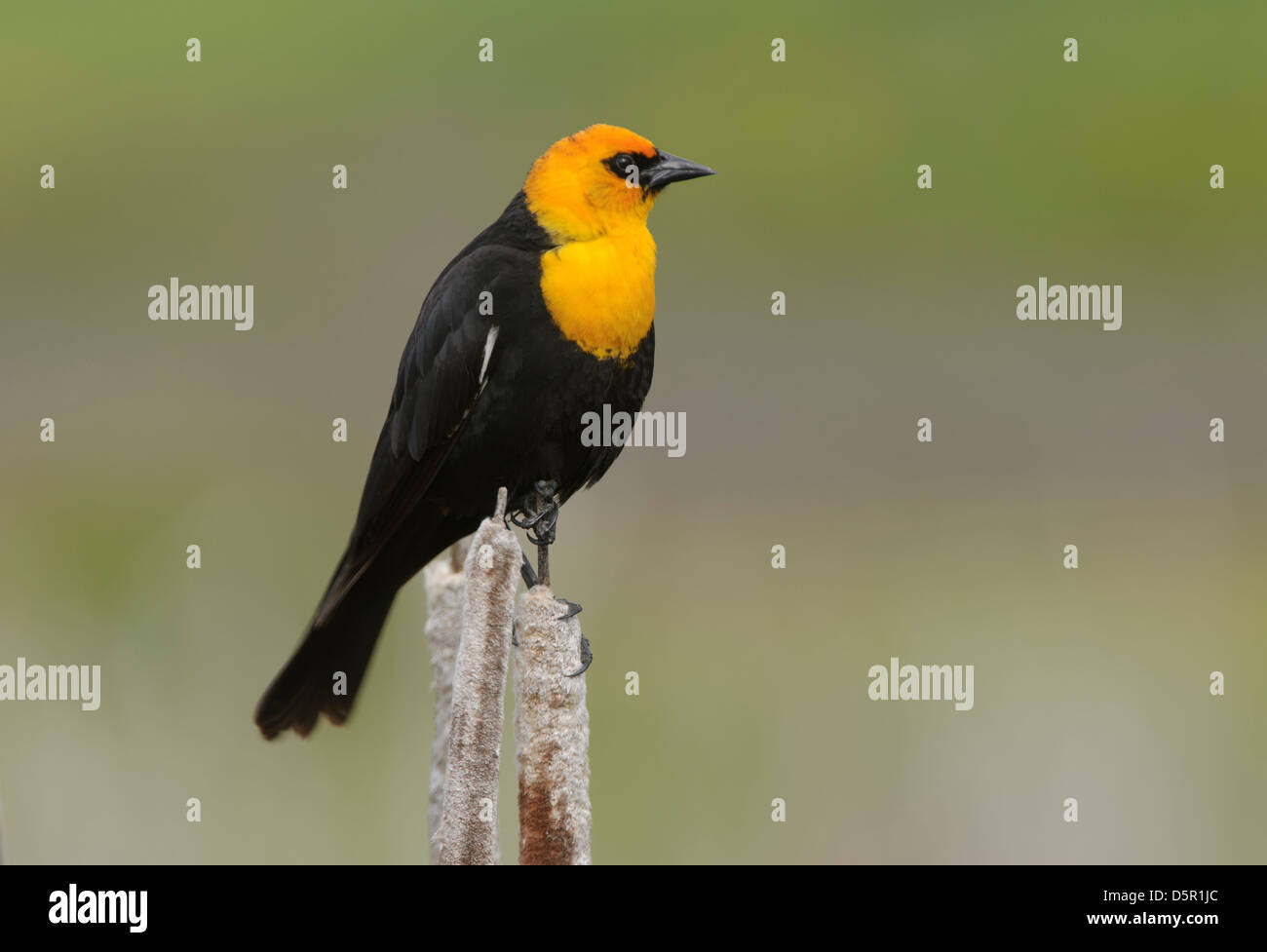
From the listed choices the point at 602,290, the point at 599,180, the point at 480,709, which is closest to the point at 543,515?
the point at 602,290

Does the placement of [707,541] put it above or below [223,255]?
below

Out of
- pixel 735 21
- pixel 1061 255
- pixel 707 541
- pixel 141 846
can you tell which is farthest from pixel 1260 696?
pixel 735 21

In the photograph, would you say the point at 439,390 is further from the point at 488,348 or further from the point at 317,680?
the point at 317,680

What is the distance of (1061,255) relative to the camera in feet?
38.4

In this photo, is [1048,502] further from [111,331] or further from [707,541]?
[111,331]

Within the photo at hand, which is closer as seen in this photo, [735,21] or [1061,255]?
[1061,255]

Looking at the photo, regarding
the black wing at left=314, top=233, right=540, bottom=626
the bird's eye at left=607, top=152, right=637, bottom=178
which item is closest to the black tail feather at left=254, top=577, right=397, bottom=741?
the black wing at left=314, top=233, right=540, bottom=626

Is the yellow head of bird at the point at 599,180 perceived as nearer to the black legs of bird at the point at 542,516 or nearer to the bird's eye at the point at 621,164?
the bird's eye at the point at 621,164

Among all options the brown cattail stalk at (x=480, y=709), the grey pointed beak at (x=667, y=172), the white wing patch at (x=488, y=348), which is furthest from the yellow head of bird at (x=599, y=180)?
the brown cattail stalk at (x=480, y=709)

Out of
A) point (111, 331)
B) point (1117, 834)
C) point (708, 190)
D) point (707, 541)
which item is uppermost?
point (708, 190)

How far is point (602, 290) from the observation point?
4.18 meters

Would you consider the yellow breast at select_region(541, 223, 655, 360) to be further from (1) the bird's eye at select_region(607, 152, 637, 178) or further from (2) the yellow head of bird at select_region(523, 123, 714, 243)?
(1) the bird's eye at select_region(607, 152, 637, 178)

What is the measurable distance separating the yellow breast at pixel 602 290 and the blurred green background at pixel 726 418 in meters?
1.72

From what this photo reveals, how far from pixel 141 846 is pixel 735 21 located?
1125 cm
